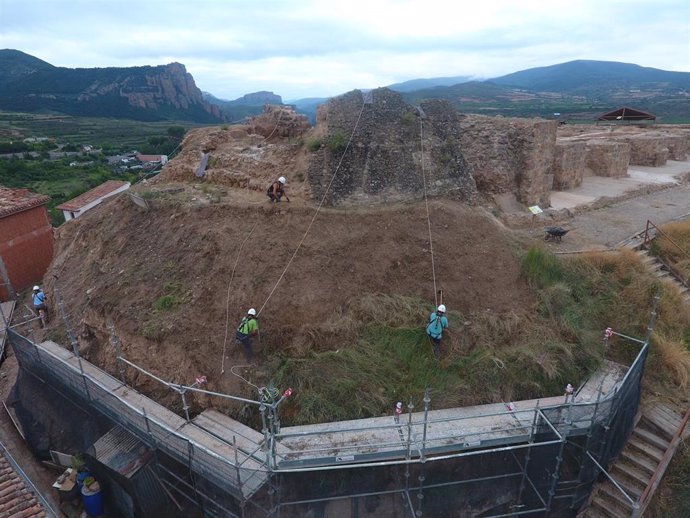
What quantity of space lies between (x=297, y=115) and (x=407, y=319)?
7.79 m

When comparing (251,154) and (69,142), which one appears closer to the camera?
(251,154)

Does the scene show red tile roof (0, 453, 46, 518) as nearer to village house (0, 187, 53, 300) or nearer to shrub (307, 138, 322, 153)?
shrub (307, 138, 322, 153)

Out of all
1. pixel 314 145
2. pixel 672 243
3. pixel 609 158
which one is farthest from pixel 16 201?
pixel 609 158

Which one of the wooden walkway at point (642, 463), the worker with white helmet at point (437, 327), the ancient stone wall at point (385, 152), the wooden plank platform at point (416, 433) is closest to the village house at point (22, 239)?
the ancient stone wall at point (385, 152)

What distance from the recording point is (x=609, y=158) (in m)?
18.3

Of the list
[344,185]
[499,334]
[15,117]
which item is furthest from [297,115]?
[15,117]

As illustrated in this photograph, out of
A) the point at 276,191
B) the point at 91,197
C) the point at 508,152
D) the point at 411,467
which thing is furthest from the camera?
the point at 91,197

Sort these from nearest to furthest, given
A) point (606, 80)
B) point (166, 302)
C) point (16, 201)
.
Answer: point (166, 302) < point (16, 201) < point (606, 80)

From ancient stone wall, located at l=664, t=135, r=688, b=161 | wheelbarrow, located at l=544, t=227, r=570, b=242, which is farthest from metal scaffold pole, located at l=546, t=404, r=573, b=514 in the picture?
ancient stone wall, located at l=664, t=135, r=688, b=161

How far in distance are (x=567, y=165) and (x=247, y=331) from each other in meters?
14.0

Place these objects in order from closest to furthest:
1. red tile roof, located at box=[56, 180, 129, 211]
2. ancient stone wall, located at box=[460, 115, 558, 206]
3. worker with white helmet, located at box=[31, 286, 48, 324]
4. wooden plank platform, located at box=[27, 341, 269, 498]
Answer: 1. wooden plank platform, located at box=[27, 341, 269, 498]
2. worker with white helmet, located at box=[31, 286, 48, 324]
3. ancient stone wall, located at box=[460, 115, 558, 206]
4. red tile roof, located at box=[56, 180, 129, 211]

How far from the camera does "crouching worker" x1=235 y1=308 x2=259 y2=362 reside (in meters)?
7.53

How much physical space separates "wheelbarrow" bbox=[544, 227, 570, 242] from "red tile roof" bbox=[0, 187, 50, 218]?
1673 centimetres

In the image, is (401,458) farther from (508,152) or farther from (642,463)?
(508,152)
